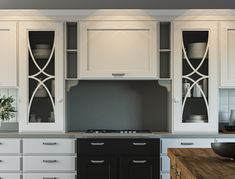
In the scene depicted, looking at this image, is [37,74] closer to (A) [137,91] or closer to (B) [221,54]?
(A) [137,91]

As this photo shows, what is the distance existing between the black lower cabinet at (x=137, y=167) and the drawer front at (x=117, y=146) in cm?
7

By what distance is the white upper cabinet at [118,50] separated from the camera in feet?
12.7

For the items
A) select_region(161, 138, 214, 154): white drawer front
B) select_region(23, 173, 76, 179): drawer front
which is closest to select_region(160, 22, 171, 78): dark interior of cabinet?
select_region(161, 138, 214, 154): white drawer front

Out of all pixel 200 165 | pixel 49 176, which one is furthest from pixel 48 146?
pixel 200 165

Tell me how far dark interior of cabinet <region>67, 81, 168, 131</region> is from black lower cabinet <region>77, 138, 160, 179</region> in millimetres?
518

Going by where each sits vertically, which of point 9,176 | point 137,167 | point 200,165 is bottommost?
point 9,176

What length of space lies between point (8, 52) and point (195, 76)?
198 centimetres

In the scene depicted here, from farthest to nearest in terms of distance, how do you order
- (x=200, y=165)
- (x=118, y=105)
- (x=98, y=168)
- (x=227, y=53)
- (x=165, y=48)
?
1. (x=118, y=105)
2. (x=165, y=48)
3. (x=227, y=53)
4. (x=98, y=168)
5. (x=200, y=165)

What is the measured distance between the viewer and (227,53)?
3.86m

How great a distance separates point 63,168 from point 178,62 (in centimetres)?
162

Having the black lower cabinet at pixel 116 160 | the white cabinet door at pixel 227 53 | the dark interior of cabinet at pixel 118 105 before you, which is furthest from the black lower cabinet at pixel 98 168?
the white cabinet door at pixel 227 53

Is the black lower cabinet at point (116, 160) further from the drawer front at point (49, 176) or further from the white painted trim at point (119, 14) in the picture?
the white painted trim at point (119, 14)

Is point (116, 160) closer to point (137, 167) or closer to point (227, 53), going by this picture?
point (137, 167)

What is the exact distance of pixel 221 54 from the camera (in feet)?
12.6
